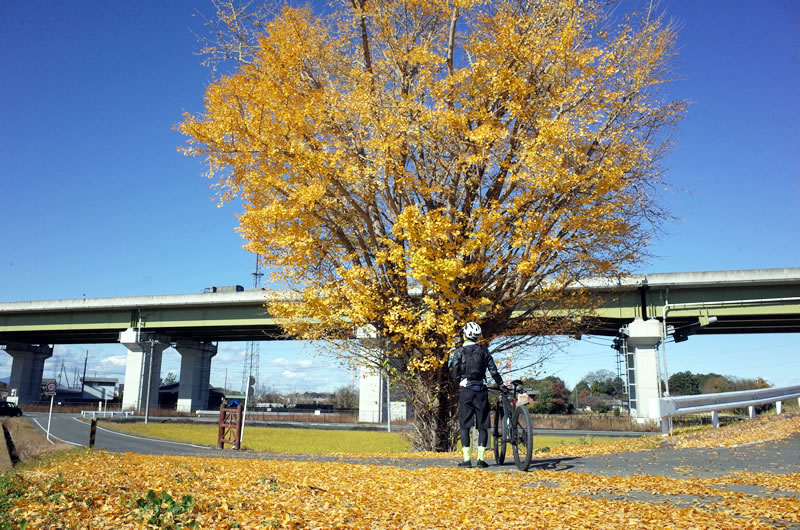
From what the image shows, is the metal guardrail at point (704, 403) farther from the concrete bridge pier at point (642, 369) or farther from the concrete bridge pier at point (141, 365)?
the concrete bridge pier at point (141, 365)

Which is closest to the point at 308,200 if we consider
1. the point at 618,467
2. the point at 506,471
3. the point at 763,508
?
the point at 506,471

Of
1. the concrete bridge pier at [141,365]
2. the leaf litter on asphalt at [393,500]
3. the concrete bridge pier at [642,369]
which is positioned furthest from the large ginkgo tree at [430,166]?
the concrete bridge pier at [141,365]

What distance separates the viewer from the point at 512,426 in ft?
27.1

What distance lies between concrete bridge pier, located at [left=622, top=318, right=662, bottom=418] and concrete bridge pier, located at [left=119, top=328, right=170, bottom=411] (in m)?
36.5

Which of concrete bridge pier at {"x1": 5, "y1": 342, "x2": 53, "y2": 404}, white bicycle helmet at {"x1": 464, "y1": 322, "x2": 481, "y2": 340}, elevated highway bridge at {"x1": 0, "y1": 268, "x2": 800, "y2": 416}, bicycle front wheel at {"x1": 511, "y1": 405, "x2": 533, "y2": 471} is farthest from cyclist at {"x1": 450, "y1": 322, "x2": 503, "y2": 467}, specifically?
concrete bridge pier at {"x1": 5, "y1": 342, "x2": 53, "y2": 404}

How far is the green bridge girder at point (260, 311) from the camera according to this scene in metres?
31.0

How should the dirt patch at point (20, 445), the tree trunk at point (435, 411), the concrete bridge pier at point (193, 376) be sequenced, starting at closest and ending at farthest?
the dirt patch at point (20, 445) < the tree trunk at point (435, 411) < the concrete bridge pier at point (193, 376)

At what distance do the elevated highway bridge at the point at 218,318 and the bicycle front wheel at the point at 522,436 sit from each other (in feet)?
32.6

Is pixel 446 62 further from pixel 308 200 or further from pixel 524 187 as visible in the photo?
pixel 308 200

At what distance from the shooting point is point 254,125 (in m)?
Result: 12.6

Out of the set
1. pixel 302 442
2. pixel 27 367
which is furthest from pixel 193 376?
pixel 302 442

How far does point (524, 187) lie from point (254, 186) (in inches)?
238

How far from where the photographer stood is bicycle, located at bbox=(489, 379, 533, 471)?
7.80 metres

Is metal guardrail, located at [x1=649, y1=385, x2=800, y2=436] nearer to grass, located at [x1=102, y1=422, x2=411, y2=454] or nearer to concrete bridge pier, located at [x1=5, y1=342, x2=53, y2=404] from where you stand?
grass, located at [x1=102, y1=422, x2=411, y2=454]
